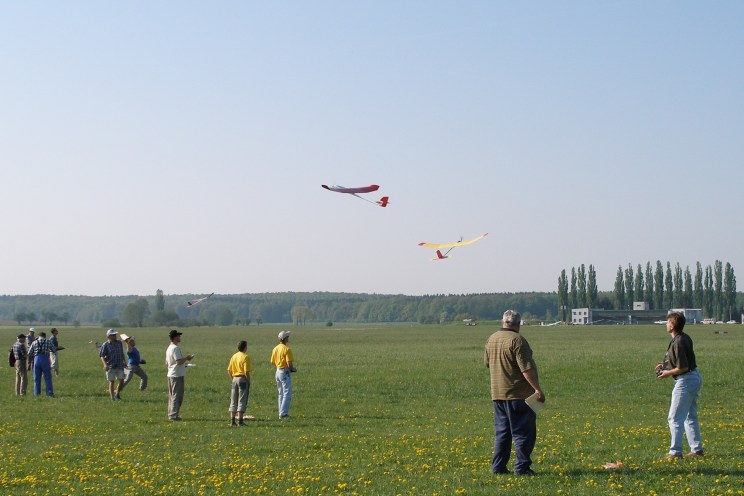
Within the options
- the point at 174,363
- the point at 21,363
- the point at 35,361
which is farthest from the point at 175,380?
the point at 21,363

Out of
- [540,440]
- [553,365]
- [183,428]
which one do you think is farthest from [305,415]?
[553,365]

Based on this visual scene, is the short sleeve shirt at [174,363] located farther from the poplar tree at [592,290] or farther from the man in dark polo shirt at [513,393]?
the poplar tree at [592,290]

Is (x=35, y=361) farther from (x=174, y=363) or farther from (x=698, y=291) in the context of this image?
(x=698, y=291)

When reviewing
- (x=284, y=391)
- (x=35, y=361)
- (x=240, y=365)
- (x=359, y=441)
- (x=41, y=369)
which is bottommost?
(x=359, y=441)

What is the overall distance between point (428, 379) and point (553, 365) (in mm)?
8364

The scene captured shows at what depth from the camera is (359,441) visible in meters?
16.1

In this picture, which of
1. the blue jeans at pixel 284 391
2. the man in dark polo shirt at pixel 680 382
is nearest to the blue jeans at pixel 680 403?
the man in dark polo shirt at pixel 680 382

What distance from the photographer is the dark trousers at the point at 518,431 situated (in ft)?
37.9

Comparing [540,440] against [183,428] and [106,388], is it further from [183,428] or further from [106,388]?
[106,388]

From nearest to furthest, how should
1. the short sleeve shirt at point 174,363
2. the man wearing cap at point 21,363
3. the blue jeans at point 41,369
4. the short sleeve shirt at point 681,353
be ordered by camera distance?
1. the short sleeve shirt at point 681,353
2. the short sleeve shirt at point 174,363
3. the blue jeans at point 41,369
4. the man wearing cap at point 21,363

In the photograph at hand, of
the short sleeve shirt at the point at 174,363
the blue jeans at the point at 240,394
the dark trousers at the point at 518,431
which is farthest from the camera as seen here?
the short sleeve shirt at the point at 174,363

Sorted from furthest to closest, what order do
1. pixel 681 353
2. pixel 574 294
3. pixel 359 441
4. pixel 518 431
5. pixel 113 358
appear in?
pixel 574 294
pixel 113 358
pixel 359 441
pixel 681 353
pixel 518 431

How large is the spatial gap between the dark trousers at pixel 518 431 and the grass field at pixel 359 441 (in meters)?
0.34

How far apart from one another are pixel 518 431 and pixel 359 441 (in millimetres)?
5196
